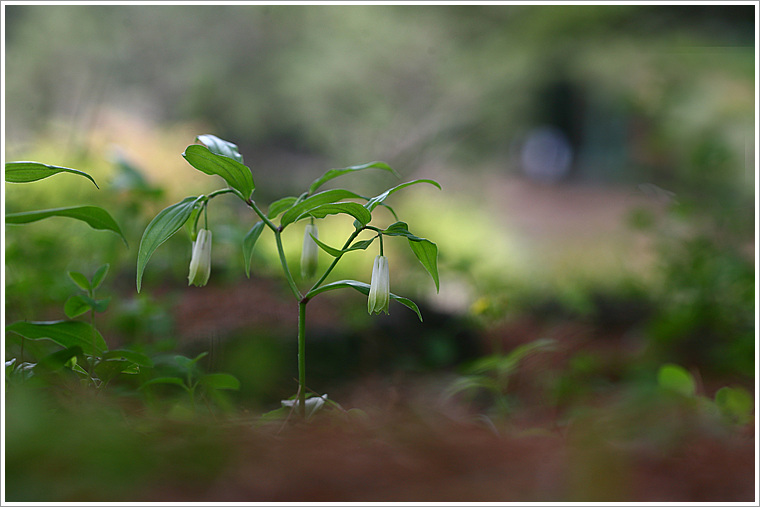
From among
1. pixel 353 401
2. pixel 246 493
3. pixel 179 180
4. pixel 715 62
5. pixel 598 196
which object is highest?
pixel 715 62

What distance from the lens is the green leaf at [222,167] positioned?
503 mm

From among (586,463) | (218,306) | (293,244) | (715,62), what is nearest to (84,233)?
(218,306)

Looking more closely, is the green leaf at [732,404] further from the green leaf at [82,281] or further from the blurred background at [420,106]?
the blurred background at [420,106]

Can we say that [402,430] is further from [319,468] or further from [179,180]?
[179,180]

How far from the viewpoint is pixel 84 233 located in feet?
4.38

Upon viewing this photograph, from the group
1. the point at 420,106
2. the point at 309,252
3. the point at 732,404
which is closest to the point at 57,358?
the point at 309,252

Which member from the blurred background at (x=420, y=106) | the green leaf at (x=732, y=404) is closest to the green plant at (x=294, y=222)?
the green leaf at (x=732, y=404)

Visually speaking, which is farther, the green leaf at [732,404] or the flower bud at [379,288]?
the green leaf at [732,404]

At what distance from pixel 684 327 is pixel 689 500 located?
54.3 inches

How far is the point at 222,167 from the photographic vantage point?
0.53 m

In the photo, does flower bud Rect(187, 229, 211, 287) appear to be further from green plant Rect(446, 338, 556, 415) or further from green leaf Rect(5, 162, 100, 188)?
green plant Rect(446, 338, 556, 415)

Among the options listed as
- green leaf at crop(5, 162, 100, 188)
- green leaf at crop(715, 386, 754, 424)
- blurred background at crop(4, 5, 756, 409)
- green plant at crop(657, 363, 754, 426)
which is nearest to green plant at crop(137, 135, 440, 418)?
green leaf at crop(5, 162, 100, 188)

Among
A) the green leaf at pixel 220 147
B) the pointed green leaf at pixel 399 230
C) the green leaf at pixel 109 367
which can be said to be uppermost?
the green leaf at pixel 220 147

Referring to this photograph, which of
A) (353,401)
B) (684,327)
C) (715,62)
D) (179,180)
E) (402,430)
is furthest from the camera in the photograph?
(715,62)
